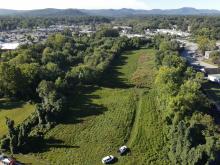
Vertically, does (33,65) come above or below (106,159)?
above

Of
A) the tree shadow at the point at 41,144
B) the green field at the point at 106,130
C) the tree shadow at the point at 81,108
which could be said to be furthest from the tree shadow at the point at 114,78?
the tree shadow at the point at 41,144

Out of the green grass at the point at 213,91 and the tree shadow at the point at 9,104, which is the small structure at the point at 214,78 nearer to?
the green grass at the point at 213,91

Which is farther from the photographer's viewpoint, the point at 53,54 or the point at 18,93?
the point at 53,54

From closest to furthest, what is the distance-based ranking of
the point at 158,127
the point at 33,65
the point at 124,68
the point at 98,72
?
1. the point at 158,127
2. the point at 33,65
3. the point at 98,72
4. the point at 124,68

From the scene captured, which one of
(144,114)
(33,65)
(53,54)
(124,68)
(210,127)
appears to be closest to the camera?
(210,127)

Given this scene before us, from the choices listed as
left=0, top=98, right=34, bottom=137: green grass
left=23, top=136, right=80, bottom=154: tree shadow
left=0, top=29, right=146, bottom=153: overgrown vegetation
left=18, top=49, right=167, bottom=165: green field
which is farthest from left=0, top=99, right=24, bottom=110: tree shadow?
left=23, top=136, right=80, bottom=154: tree shadow

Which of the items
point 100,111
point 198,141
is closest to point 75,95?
point 100,111

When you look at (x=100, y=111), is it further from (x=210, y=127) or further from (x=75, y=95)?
(x=210, y=127)
